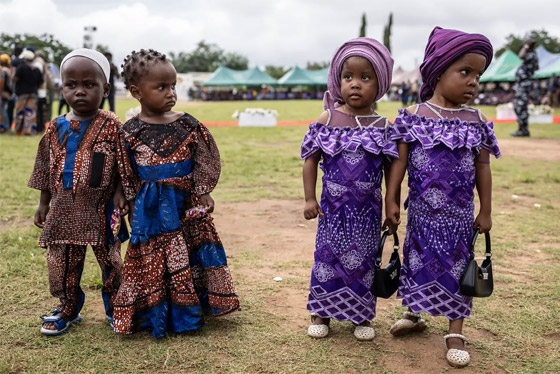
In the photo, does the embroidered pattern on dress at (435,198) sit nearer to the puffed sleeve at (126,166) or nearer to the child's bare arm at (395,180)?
the child's bare arm at (395,180)

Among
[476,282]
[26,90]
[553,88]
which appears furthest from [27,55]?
[553,88]

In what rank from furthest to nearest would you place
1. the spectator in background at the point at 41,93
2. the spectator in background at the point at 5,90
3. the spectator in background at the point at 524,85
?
1. the spectator in background at the point at 5,90
2. the spectator in background at the point at 524,85
3. the spectator in background at the point at 41,93

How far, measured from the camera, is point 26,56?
12.8m

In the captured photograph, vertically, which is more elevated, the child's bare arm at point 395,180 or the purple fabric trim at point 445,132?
the purple fabric trim at point 445,132

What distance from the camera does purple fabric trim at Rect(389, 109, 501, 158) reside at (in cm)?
279

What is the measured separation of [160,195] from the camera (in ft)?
10.0

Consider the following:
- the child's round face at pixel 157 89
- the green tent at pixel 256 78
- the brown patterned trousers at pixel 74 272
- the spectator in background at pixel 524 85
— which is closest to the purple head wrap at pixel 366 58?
the child's round face at pixel 157 89

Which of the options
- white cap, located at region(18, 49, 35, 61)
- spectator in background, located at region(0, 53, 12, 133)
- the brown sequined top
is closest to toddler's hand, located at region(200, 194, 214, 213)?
the brown sequined top

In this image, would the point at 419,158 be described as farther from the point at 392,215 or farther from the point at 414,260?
the point at 414,260

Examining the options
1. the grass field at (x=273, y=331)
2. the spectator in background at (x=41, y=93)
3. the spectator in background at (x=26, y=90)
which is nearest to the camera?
the grass field at (x=273, y=331)

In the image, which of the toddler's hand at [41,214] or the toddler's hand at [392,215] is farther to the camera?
the toddler's hand at [41,214]

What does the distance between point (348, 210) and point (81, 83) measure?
63.3 inches

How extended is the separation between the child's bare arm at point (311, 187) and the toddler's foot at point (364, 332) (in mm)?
692

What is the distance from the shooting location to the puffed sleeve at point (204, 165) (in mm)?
3107
